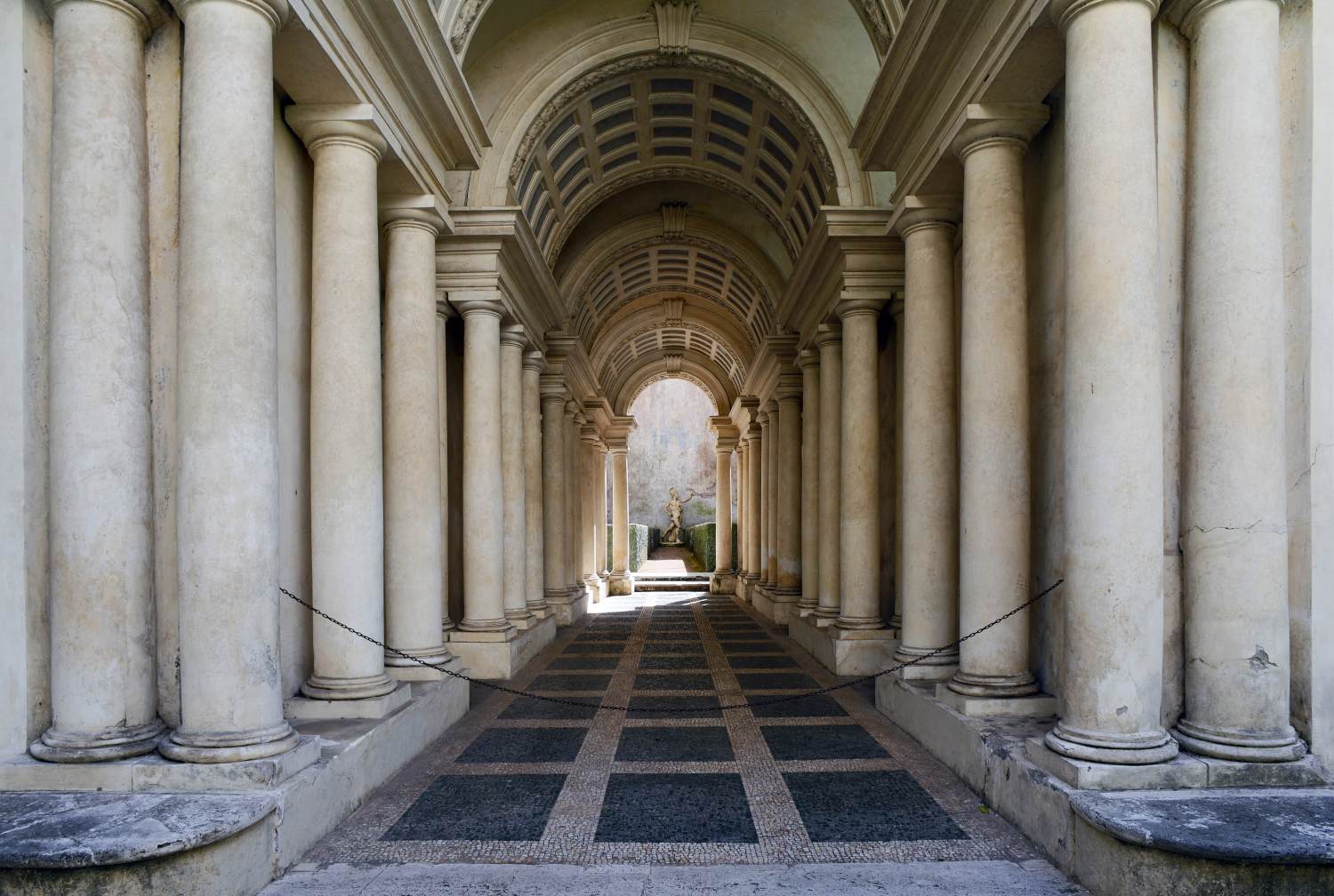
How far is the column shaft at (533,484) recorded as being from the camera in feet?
54.6

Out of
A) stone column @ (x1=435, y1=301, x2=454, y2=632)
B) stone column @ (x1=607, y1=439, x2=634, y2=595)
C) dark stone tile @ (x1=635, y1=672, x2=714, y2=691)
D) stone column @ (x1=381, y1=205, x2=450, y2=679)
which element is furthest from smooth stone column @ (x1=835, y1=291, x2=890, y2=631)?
stone column @ (x1=607, y1=439, x2=634, y2=595)

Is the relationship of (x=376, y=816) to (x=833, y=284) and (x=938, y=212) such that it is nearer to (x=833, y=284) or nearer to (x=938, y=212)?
(x=938, y=212)

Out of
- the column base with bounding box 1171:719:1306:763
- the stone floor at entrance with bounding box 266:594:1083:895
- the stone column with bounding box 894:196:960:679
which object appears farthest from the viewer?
the stone column with bounding box 894:196:960:679

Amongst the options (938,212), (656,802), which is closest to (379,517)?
(656,802)

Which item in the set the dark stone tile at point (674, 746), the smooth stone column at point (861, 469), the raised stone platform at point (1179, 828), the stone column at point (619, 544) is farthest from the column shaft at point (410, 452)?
the stone column at point (619, 544)

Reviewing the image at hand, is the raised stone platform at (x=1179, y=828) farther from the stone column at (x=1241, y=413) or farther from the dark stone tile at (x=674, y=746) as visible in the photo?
the dark stone tile at (x=674, y=746)

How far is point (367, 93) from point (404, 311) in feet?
7.86

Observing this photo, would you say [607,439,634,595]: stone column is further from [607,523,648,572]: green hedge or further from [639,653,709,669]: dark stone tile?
[639,653,709,669]: dark stone tile

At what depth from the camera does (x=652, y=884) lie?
523cm

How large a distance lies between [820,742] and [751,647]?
7567mm

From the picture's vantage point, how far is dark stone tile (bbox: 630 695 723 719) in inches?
400

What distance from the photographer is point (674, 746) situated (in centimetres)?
866

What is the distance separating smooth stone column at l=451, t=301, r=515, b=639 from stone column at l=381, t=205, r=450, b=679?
285cm

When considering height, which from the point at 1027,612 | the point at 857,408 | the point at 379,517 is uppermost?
the point at 857,408
